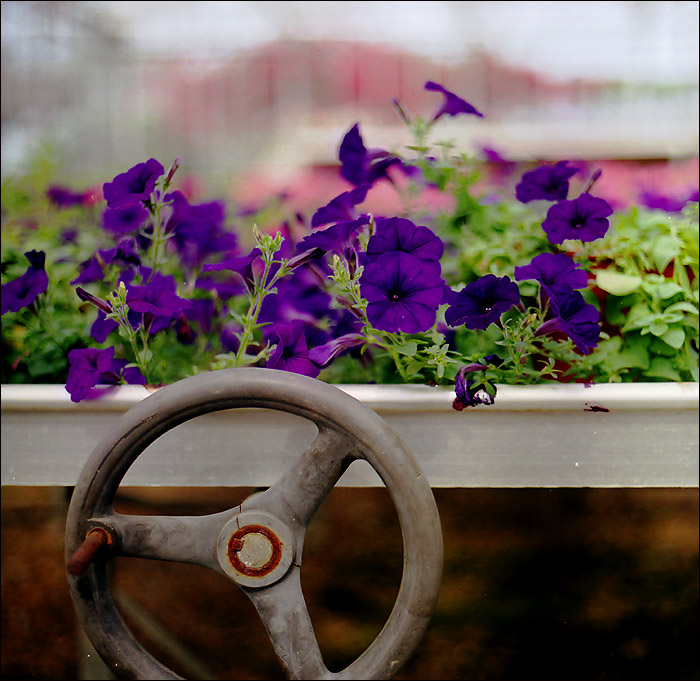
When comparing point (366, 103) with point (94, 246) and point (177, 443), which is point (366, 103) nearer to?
point (94, 246)

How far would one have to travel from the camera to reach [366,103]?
7.88 ft

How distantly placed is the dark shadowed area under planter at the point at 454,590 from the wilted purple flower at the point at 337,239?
1.65 ft

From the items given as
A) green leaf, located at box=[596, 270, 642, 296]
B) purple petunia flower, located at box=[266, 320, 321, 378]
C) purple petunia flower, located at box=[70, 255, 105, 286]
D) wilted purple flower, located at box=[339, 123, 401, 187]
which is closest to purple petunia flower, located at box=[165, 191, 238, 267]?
purple petunia flower, located at box=[70, 255, 105, 286]

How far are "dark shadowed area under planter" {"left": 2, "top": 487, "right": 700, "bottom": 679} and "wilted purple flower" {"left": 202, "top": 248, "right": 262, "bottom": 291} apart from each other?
46 cm

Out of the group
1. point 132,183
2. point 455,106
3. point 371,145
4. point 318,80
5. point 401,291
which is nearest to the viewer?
point 401,291

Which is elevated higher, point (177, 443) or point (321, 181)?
point (321, 181)

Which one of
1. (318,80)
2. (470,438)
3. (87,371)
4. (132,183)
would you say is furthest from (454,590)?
(318,80)

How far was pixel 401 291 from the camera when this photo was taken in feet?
2.10

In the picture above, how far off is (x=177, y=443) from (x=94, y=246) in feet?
2.03

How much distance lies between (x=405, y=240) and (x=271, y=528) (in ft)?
1.03

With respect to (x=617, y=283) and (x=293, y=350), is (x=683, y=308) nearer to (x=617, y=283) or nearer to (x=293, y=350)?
(x=617, y=283)

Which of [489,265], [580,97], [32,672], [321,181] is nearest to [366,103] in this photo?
[321,181]

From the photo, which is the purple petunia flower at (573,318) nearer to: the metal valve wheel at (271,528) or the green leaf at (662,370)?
the green leaf at (662,370)

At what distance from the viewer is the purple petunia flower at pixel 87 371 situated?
0.69m
